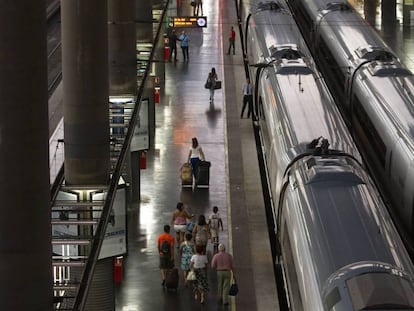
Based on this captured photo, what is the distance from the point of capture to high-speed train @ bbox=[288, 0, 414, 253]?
20.4 meters

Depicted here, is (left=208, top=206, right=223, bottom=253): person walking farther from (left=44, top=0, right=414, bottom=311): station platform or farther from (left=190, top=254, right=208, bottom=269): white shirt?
(left=190, top=254, right=208, bottom=269): white shirt

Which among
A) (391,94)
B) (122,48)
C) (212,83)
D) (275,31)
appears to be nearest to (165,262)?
(391,94)

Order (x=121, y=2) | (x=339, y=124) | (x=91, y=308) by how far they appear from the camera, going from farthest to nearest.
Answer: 1. (x=121, y=2)
2. (x=339, y=124)
3. (x=91, y=308)

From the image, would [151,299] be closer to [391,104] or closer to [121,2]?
[391,104]

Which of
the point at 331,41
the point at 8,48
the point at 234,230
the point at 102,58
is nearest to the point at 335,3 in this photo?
the point at 331,41

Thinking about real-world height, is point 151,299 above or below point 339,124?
below

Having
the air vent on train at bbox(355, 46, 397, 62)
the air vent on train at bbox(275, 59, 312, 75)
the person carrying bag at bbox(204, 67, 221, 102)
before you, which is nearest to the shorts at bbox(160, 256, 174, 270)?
the air vent on train at bbox(275, 59, 312, 75)

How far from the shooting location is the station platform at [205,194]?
21.8 m

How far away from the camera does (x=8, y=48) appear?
12.2 metres

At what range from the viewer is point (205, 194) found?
96.6 feet

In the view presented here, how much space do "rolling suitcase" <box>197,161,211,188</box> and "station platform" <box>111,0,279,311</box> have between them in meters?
0.15

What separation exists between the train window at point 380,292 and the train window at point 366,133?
828 centimetres

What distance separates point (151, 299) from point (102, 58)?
13.9 ft

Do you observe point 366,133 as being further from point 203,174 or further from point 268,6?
point 268,6
